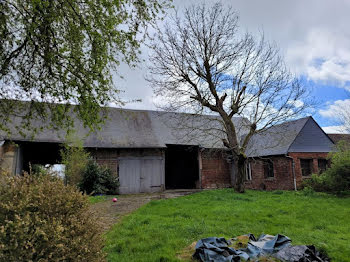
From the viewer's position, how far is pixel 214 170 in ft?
58.5

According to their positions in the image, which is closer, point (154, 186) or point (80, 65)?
point (80, 65)

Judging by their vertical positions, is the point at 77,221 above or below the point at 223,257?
above

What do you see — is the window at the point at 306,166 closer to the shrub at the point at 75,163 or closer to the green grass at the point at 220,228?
the green grass at the point at 220,228

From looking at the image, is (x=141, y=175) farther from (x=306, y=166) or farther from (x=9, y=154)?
(x=306, y=166)

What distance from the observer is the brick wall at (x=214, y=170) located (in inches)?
688

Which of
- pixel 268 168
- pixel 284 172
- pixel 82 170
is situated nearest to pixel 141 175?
pixel 82 170

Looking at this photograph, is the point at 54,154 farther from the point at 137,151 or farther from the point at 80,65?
the point at 80,65

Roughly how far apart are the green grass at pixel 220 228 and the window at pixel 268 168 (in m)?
7.43

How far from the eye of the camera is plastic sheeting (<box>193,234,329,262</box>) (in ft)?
11.9

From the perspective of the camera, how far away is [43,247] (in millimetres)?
2254

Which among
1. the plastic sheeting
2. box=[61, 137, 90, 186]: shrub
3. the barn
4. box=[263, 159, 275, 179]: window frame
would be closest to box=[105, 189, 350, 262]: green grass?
the plastic sheeting

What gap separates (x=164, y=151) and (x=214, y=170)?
165 inches

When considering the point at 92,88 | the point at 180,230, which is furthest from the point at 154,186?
Result: the point at 92,88

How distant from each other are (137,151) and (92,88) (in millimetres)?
11306
